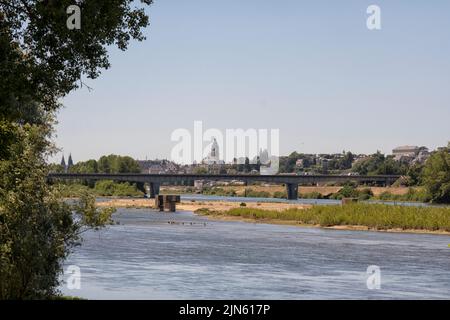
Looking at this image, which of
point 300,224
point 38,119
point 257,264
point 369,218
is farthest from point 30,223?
point 300,224

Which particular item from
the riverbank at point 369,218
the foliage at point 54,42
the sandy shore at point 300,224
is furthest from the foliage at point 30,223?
the riverbank at point 369,218

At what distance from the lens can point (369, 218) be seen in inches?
4481

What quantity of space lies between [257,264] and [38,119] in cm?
3411

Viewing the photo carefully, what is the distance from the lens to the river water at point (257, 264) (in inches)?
1980

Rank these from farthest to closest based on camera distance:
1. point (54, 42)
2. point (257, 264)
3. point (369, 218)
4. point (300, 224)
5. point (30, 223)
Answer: point (300, 224) < point (369, 218) < point (257, 264) < point (30, 223) < point (54, 42)

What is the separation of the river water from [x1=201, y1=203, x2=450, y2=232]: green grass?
474cm

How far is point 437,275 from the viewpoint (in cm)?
6047

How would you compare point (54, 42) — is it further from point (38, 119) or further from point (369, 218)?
point (369, 218)

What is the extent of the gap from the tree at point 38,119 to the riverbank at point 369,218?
75523 millimetres

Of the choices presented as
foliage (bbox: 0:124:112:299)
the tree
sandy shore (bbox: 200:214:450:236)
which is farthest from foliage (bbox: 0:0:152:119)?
sandy shore (bbox: 200:214:450:236)

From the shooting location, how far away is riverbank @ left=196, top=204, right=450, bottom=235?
108 m

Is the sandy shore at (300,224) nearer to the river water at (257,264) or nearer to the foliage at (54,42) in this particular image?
the river water at (257,264)

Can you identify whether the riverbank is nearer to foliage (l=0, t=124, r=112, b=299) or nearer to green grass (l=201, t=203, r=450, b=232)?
green grass (l=201, t=203, r=450, b=232)
